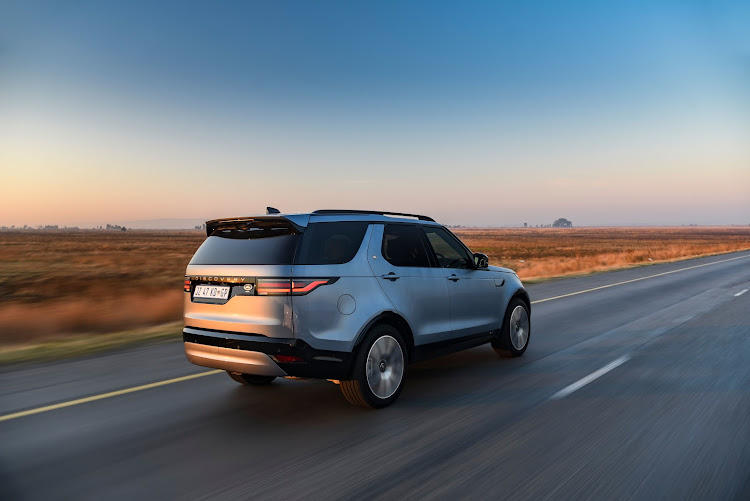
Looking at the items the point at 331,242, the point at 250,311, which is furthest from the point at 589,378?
the point at 250,311

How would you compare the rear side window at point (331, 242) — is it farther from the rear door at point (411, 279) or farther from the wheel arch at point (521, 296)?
the wheel arch at point (521, 296)

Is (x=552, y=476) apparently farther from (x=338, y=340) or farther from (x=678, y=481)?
(x=338, y=340)

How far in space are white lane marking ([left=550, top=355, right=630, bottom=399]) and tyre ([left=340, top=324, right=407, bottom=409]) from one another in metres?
1.54

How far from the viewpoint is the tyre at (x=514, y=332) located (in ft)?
24.8

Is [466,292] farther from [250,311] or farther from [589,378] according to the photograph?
[250,311]

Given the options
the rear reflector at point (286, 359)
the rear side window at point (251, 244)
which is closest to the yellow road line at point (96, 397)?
the rear side window at point (251, 244)

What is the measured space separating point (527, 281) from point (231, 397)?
17253mm

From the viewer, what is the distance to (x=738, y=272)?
23656mm

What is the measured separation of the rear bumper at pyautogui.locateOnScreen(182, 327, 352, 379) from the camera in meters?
4.99

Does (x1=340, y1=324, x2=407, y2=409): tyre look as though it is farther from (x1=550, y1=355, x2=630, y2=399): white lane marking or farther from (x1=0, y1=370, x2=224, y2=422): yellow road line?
(x1=0, y1=370, x2=224, y2=422): yellow road line

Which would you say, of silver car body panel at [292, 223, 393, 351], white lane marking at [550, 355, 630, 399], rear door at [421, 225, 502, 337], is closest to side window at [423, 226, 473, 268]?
rear door at [421, 225, 502, 337]

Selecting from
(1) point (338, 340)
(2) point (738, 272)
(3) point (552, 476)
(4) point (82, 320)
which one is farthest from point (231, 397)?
(2) point (738, 272)

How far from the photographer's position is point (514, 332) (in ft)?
25.4

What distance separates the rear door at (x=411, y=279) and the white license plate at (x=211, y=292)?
4.36ft
